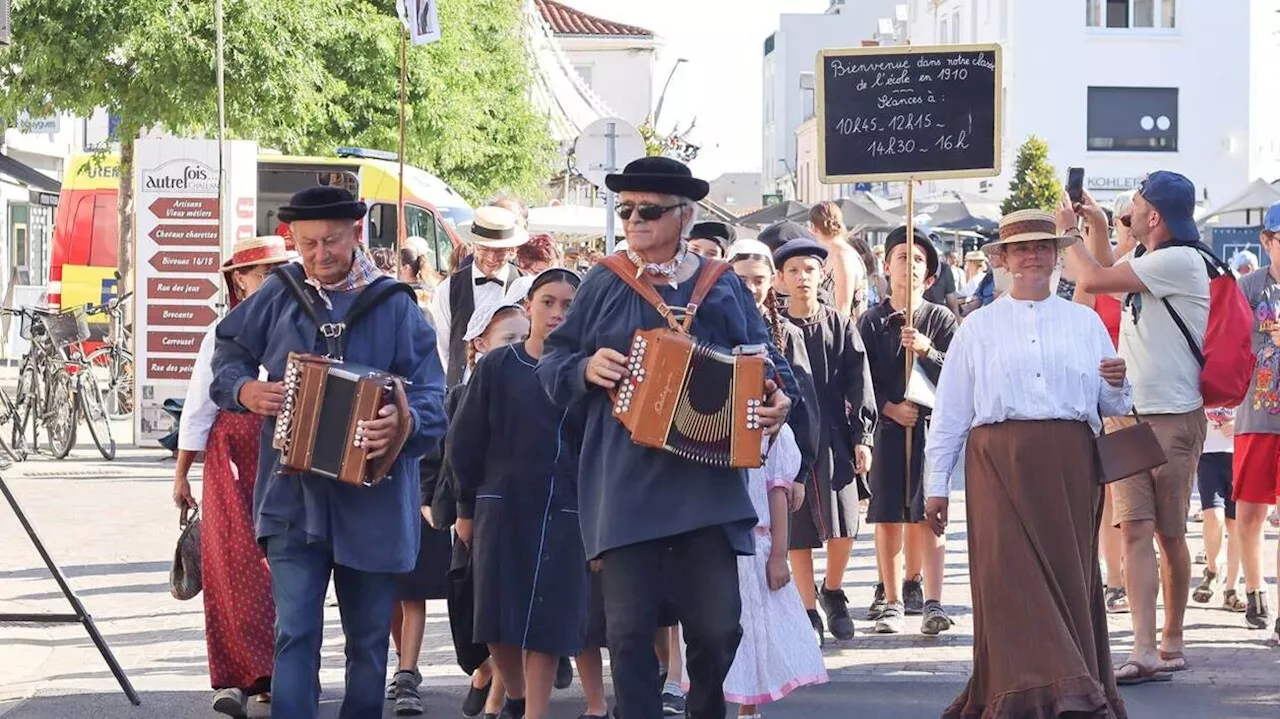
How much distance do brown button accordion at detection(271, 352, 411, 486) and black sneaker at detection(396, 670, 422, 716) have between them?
205 centimetres

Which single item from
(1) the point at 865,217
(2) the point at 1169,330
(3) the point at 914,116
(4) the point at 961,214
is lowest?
(2) the point at 1169,330

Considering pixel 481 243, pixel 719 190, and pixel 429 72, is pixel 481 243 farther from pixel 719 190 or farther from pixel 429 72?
pixel 719 190

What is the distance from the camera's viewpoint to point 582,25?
276 feet

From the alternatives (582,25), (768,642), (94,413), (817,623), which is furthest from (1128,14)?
(768,642)

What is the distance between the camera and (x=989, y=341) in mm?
7426

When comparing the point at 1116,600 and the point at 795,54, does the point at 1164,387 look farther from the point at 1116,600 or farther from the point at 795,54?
the point at 795,54

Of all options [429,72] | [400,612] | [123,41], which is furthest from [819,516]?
[429,72]

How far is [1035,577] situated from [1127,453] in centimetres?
57

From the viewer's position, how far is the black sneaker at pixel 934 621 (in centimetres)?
970

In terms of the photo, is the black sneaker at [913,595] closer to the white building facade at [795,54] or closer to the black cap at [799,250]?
the black cap at [799,250]

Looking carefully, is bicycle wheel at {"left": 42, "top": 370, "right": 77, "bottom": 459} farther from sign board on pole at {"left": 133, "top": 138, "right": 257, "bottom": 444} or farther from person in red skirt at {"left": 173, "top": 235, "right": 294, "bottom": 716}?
person in red skirt at {"left": 173, "top": 235, "right": 294, "bottom": 716}

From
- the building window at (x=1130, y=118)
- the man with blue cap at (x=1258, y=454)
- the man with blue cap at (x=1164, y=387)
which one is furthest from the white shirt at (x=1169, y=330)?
the building window at (x=1130, y=118)

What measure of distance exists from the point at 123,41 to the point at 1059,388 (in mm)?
17463

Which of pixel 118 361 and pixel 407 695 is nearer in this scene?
pixel 407 695
